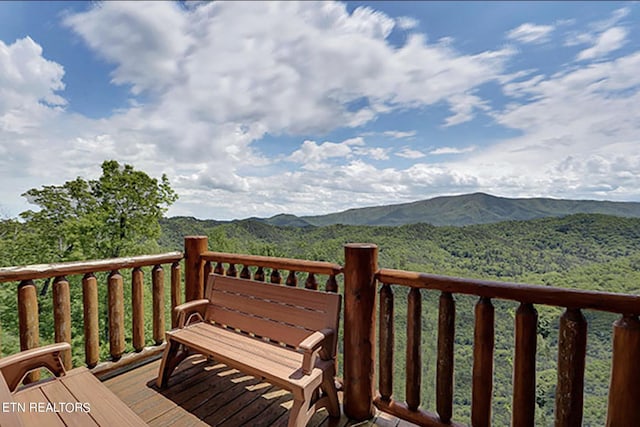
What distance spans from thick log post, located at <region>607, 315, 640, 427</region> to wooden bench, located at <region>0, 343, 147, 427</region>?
6.94 feet

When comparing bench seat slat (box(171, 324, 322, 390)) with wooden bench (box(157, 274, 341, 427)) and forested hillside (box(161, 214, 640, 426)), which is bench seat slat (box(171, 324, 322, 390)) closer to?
wooden bench (box(157, 274, 341, 427))

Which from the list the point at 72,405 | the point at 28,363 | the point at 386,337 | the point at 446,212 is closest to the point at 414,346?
the point at 386,337

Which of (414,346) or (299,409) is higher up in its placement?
(414,346)

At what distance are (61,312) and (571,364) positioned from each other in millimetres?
3391

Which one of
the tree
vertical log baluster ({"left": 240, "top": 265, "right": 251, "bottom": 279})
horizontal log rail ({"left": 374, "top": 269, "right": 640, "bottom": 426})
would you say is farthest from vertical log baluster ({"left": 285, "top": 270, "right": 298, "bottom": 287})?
the tree

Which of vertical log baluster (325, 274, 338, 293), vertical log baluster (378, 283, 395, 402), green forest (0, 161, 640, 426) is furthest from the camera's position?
green forest (0, 161, 640, 426)

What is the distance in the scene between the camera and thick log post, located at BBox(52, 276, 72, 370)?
2.25 m

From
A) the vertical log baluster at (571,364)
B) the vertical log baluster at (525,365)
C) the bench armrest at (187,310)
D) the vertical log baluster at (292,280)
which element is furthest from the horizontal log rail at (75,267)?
the vertical log baluster at (571,364)

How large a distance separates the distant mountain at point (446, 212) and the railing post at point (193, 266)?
17.9m

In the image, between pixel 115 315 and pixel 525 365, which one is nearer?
pixel 525 365

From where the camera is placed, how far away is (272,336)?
2.24 meters

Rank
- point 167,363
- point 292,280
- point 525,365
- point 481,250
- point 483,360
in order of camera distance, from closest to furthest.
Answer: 1. point 525,365
2. point 483,360
3. point 167,363
4. point 292,280
5. point 481,250

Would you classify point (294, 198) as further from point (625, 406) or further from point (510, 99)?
point (625, 406)

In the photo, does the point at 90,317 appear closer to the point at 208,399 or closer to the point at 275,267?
the point at 208,399
